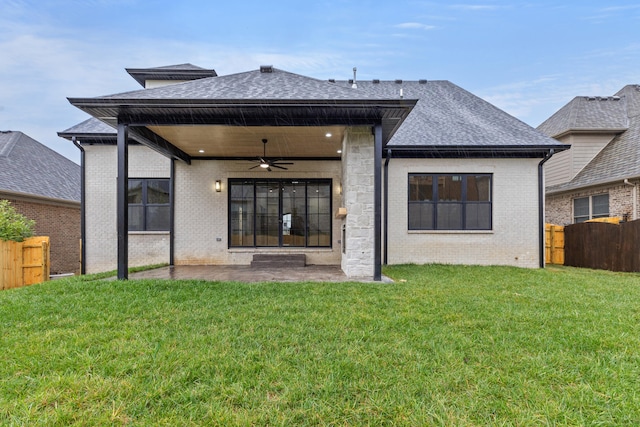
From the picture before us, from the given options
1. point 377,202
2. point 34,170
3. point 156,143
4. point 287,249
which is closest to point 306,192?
point 287,249

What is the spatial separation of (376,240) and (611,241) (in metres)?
7.07

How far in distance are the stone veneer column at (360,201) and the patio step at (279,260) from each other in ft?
9.12

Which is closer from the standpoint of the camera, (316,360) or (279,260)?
(316,360)

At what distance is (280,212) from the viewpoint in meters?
9.18

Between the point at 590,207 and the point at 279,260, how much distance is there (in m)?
10.7

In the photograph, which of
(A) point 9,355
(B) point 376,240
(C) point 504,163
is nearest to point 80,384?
(A) point 9,355

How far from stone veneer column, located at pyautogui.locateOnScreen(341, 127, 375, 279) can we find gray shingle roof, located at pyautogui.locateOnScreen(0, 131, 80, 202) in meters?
Result: 10.8

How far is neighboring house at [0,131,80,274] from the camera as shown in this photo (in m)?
10.0

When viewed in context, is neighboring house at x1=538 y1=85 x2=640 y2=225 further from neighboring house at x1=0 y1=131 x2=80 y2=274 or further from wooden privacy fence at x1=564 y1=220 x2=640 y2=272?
neighboring house at x1=0 y1=131 x2=80 y2=274

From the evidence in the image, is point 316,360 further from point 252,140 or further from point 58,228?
point 58,228

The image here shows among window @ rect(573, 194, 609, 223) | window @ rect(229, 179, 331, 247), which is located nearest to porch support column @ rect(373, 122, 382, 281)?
window @ rect(229, 179, 331, 247)

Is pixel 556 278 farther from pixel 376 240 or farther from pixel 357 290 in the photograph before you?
pixel 357 290

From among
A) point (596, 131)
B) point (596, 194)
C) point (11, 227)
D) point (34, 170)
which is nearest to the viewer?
point (11, 227)

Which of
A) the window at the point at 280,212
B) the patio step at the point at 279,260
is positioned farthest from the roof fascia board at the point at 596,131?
the patio step at the point at 279,260
